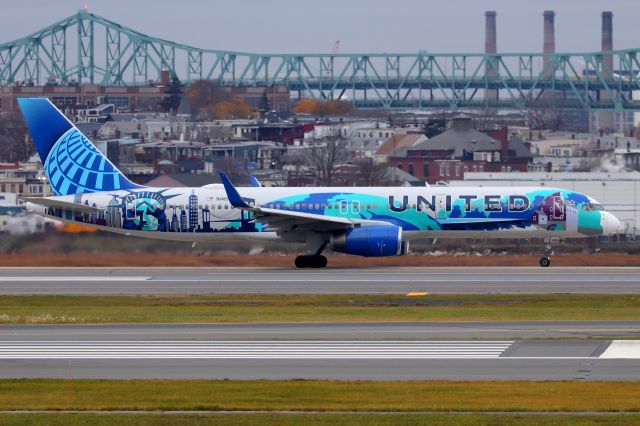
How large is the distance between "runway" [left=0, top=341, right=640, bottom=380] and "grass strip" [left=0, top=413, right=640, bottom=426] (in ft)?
11.7

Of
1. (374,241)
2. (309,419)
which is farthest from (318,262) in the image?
(309,419)

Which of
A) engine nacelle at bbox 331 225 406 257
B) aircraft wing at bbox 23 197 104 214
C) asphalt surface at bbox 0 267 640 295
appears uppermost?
aircraft wing at bbox 23 197 104 214

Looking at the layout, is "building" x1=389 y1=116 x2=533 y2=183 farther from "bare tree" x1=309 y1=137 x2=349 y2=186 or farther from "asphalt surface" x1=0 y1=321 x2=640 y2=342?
"asphalt surface" x1=0 y1=321 x2=640 y2=342

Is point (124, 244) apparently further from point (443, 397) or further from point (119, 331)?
point (443, 397)

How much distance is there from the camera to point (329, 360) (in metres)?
26.3

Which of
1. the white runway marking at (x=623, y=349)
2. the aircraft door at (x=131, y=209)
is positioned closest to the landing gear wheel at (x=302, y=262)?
the aircraft door at (x=131, y=209)

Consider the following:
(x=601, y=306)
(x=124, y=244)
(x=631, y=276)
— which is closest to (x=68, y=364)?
(x=601, y=306)

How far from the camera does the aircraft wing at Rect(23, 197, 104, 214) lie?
52.6 metres

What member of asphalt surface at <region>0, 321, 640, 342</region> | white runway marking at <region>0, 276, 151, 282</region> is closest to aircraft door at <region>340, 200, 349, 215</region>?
white runway marking at <region>0, 276, 151, 282</region>

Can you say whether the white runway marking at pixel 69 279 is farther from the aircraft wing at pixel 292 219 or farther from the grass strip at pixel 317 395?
the grass strip at pixel 317 395

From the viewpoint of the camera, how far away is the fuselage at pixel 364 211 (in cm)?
5153

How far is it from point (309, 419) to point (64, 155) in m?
35.4

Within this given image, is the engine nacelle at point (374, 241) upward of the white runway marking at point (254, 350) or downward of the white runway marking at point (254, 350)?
upward

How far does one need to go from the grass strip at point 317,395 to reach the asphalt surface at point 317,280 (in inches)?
715
